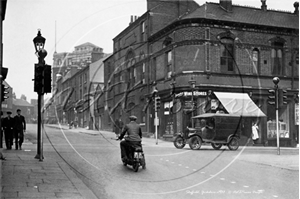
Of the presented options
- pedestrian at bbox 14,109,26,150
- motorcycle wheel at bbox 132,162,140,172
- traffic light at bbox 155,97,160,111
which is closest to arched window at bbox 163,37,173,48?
traffic light at bbox 155,97,160,111

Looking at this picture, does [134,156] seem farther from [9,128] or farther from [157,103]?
[9,128]

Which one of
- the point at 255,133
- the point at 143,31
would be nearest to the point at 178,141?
the point at 143,31

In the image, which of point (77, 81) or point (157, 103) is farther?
point (157, 103)

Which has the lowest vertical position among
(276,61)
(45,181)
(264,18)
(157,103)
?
(45,181)

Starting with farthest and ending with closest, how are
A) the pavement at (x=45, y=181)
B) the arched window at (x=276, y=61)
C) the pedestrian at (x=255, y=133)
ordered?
the arched window at (x=276, y=61)
the pedestrian at (x=255, y=133)
the pavement at (x=45, y=181)

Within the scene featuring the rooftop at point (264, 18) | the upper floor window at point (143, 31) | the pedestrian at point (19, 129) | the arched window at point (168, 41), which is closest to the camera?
the upper floor window at point (143, 31)

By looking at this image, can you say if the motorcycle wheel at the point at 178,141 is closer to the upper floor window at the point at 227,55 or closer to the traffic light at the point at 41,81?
the upper floor window at the point at 227,55

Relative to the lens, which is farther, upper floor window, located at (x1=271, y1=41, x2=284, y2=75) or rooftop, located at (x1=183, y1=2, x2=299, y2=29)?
upper floor window, located at (x1=271, y1=41, x2=284, y2=75)

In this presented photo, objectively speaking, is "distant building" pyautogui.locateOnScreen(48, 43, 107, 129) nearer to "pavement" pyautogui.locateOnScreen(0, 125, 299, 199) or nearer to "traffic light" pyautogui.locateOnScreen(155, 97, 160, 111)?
"pavement" pyautogui.locateOnScreen(0, 125, 299, 199)

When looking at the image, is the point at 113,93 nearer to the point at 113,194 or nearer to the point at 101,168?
the point at 113,194

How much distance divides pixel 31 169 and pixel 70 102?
4119 millimetres

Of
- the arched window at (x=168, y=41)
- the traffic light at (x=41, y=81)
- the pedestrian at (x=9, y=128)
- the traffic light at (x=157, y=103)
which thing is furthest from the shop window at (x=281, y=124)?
the traffic light at (x=157, y=103)

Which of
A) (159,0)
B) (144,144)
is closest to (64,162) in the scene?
(144,144)

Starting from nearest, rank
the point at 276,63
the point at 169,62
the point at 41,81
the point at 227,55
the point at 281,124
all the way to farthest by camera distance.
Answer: the point at 169,62 → the point at 41,81 → the point at 227,55 → the point at 276,63 → the point at 281,124
